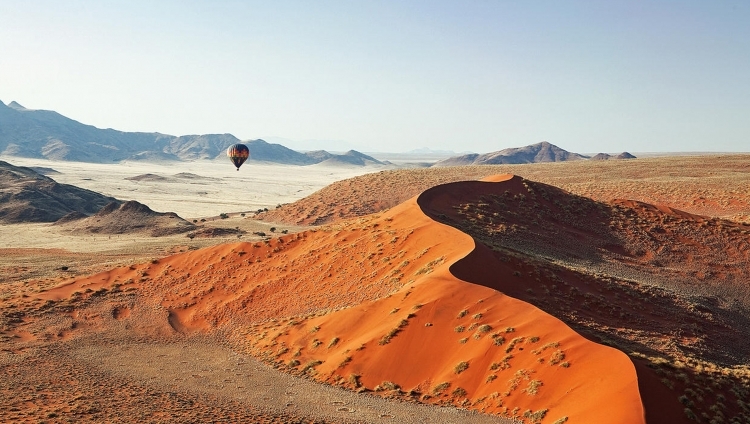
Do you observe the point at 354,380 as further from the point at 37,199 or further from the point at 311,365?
the point at 37,199

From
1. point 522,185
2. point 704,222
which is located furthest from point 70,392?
point 704,222

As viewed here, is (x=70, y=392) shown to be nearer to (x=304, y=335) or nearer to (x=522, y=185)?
(x=304, y=335)

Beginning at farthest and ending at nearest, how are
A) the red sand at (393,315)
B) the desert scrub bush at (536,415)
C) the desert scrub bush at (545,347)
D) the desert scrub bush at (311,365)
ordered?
the desert scrub bush at (311,365) < the desert scrub bush at (545,347) < the red sand at (393,315) < the desert scrub bush at (536,415)

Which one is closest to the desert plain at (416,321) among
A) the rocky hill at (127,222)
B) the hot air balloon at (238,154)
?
the rocky hill at (127,222)

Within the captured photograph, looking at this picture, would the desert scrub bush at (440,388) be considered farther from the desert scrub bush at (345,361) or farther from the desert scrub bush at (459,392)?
the desert scrub bush at (345,361)

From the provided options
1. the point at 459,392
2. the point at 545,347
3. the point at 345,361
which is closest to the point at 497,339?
the point at 545,347

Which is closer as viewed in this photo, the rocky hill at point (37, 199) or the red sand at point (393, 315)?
the red sand at point (393, 315)

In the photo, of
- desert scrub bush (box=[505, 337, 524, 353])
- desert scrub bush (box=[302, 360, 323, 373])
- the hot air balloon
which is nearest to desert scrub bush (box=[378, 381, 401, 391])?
desert scrub bush (box=[302, 360, 323, 373])
